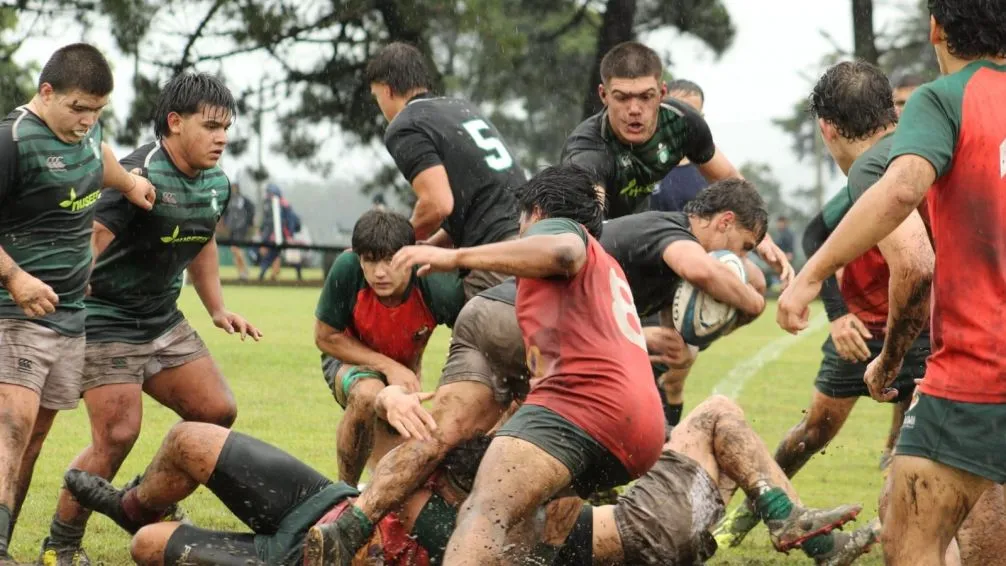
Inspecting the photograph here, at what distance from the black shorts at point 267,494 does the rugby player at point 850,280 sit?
2.08 m

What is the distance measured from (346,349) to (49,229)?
1.45m

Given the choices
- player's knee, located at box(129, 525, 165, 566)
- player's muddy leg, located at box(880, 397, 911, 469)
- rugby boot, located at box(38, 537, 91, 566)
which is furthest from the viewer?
player's muddy leg, located at box(880, 397, 911, 469)

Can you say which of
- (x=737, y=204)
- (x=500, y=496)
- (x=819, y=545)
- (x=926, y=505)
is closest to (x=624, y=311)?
(x=500, y=496)

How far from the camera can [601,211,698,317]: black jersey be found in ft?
19.0

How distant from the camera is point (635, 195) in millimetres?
7664

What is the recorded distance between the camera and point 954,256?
3.90 meters

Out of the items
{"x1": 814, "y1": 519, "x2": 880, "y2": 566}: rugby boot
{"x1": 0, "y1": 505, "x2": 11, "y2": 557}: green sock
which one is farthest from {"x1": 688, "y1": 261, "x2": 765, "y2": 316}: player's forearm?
{"x1": 0, "y1": 505, "x2": 11, "y2": 557}: green sock

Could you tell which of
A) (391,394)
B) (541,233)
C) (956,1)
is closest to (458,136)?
(391,394)

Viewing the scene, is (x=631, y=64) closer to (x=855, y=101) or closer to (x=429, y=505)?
(x=855, y=101)

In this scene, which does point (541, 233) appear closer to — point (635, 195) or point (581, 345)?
point (581, 345)

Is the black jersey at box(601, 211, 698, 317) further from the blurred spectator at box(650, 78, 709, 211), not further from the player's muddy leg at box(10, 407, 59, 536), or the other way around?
the blurred spectator at box(650, 78, 709, 211)

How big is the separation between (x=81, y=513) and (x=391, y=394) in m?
1.54

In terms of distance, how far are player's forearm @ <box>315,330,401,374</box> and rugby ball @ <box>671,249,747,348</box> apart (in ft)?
4.36

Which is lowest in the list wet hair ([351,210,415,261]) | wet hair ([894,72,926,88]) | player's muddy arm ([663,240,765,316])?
player's muddy arm ([663,240,765,316])
